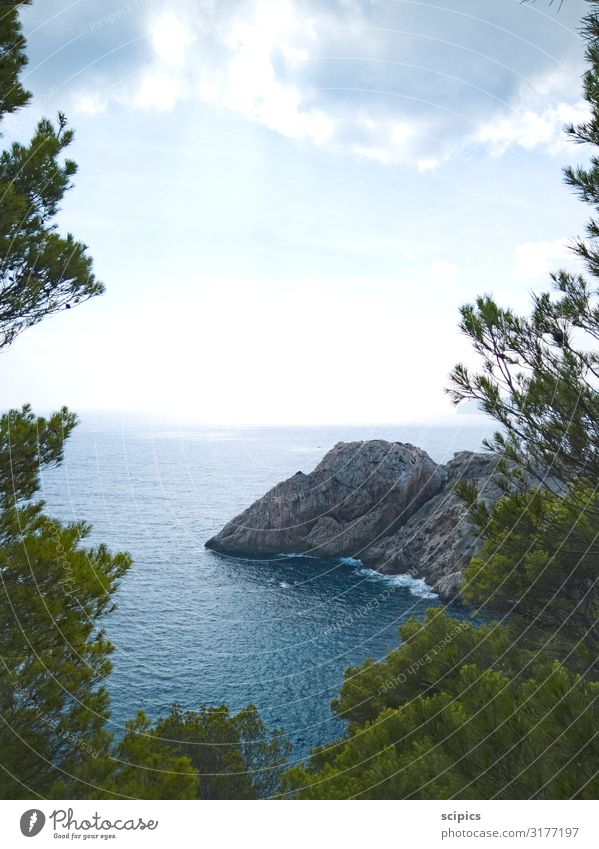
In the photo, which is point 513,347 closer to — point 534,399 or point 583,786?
point 534,399

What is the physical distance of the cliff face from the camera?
5559cm

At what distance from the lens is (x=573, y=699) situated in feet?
14.4


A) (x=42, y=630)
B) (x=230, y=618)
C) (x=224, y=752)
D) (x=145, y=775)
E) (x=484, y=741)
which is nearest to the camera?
(x=484, y=741)

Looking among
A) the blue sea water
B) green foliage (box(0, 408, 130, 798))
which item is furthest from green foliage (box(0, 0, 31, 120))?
the blue sea water

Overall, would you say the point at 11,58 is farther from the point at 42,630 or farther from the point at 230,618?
the point at 230,618

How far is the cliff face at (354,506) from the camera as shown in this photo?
55.6 metres

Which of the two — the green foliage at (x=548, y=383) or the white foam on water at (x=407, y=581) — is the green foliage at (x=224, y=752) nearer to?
the green foliage at (x=548, y=383)

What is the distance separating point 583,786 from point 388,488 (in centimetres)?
5256

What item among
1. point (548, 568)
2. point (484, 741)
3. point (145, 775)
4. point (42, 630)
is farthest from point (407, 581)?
point (42, 630)

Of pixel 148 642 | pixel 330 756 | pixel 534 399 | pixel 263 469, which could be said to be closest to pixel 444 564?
pixel 148 642

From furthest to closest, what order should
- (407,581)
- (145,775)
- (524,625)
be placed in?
(407,581)
(524,625)
(145,775)

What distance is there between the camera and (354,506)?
57.0 meters

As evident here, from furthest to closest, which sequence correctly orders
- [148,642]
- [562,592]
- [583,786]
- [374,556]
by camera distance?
[374,556]
[148,642]
[562,592]
[583,786]

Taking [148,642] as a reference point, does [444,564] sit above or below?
above
